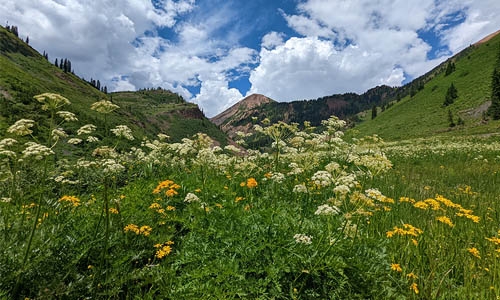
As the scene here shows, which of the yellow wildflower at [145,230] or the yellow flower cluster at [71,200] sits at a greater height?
the yellow flower cluster at [71,200]

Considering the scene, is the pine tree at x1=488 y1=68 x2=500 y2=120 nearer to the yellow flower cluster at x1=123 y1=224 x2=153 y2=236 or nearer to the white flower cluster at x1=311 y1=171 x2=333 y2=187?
the white flower cluster at x1=311 y1=171 x2=333 y2=187

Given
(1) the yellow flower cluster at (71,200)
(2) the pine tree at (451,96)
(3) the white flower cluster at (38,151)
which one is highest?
(2) the pine tree at (451,96)

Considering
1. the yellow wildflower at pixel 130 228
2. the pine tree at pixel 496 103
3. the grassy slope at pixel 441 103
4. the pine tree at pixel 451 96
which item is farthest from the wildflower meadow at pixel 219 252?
the pine tree at pixel 451 96

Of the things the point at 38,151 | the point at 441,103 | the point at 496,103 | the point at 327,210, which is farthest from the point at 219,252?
the point at 441,103

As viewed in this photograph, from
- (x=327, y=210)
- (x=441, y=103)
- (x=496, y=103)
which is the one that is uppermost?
(x=441, y=103)

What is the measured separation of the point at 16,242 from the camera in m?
3.37

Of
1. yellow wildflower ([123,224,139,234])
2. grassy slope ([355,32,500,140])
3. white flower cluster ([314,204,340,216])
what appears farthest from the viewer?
grassy slope ([355,32,500,140])

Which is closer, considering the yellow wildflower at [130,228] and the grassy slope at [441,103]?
the yellow wildflower at [130,228]

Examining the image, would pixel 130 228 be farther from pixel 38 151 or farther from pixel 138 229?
pixel 38 151

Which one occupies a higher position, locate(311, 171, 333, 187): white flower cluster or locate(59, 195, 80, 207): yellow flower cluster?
locate(311, 171, 333, 187): white flower cluster

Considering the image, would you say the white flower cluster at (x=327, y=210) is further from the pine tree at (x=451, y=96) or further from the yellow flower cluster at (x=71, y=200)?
the pine tree at (x=451, y=96)

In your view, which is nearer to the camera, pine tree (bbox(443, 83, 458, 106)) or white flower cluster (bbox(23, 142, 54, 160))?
white flower cluster (bbox(23, 142, 54, 160))

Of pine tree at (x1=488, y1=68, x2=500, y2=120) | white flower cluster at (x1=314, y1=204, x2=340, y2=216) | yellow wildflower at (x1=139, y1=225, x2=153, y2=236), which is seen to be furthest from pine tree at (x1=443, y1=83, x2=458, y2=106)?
yellow wildflower at (x1=139, y1=225, x2=153, y2=236)

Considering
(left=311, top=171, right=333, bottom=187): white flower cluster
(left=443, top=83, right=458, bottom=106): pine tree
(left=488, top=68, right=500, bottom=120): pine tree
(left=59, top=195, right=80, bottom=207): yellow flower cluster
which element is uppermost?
(left=443, top=83, right=458, bottom=106): pine tree
